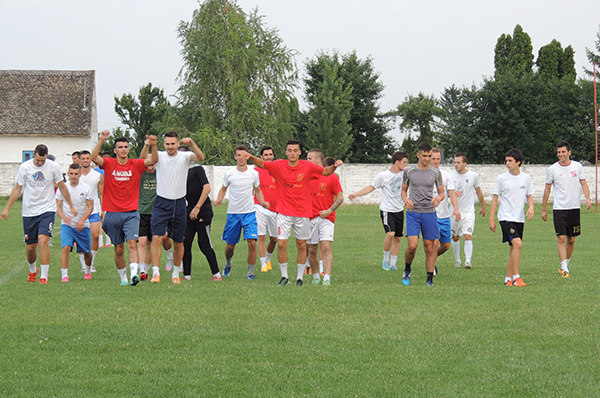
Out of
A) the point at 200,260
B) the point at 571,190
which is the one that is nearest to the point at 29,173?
the point at 200,260

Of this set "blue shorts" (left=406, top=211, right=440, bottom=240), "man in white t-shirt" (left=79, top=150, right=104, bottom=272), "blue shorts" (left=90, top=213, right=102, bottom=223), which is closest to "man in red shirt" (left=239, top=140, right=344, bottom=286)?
"blue shorts" (left=406, top=211, right=440, bottom=240)

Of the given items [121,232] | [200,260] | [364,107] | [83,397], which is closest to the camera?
[83,397]

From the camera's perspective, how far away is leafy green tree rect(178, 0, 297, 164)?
2108 inches

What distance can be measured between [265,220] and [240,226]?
80 cm

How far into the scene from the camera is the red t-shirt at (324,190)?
1277 centimetres

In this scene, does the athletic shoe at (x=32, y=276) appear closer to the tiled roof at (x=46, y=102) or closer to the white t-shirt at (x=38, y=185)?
the white t-shirt at (x=38, y=185)

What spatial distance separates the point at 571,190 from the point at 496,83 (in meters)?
49.9

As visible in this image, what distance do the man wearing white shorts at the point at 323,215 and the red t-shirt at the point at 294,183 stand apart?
527 mm

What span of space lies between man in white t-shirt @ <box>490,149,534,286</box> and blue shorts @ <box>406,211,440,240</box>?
906 millimetres

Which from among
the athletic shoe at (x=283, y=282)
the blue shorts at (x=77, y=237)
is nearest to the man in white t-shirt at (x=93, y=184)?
the blue shorts at (x=77, y=237)

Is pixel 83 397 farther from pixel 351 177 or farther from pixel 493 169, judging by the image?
pixel 493 169

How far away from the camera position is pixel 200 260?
16969mm

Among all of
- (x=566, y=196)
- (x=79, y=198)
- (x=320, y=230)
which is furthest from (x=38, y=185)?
(x=566, y=196)

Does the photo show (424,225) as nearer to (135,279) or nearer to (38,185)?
(135,279)
